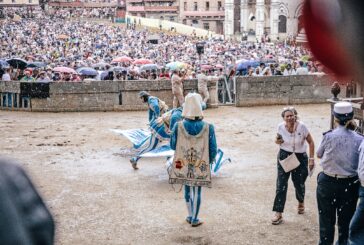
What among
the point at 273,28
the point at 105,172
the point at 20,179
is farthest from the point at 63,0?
the point at 20,179

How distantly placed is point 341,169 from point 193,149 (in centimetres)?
234

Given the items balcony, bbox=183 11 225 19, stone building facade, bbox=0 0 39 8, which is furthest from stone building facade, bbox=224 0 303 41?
stone building facade, bbox=0 0 39 8

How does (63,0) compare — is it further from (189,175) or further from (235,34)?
(189,175)

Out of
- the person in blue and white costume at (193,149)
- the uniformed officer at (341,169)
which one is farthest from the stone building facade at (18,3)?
the uniformed officer at (341,169)

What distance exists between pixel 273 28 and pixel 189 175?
78473 millimetres

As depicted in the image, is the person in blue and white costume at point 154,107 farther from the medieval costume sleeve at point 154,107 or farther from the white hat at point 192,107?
the white hat at point 192,107

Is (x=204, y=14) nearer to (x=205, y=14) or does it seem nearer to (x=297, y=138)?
(x=205, y=14)

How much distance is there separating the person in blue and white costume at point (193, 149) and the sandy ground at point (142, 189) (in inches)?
14.7

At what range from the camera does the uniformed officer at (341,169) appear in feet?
18.4

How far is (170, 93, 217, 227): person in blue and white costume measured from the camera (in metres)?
7.38

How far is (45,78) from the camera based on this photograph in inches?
734

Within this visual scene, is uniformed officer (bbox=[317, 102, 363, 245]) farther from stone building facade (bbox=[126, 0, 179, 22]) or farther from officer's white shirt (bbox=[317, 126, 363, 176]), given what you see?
stone building facade (bbox=[126, 0, 179, 22])

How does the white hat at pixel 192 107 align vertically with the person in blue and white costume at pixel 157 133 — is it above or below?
above

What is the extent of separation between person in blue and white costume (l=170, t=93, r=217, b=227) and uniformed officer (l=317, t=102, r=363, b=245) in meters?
1.99
